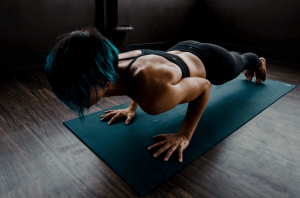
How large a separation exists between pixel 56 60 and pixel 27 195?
0.54 metres

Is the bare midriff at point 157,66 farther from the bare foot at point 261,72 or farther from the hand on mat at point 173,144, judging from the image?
the bare foot at point 261,72

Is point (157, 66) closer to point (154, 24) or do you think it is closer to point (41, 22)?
point (41, 22)

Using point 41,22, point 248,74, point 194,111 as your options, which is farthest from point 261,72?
point 41,22

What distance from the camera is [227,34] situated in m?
3.73

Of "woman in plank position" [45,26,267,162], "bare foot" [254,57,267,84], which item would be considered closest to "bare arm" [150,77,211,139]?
"woman in plank position" [45,26,267,162]

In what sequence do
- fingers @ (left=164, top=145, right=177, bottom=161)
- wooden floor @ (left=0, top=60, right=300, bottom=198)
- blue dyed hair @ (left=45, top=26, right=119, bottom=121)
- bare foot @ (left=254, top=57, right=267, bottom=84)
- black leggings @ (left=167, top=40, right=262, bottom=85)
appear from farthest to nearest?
bare foot @ (left=254, top=57, right=267, bottom=84) < black leggings @ (left=167, top=40, right=262, bottom=85) < fingers @ (left=164, top=145, right=177, bottom=161) < wooden floor @ (left=0, top=60, right=300, bottom=198) < blue dyed hair @ (left=45, top=26, right=119, bottom=121)

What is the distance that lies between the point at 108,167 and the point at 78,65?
513 millimetres

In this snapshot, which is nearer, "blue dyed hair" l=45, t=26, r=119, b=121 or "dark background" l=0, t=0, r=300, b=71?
"blue dyed hair" l=45, t=26, r=119, b=121

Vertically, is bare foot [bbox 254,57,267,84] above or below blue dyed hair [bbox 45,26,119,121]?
below

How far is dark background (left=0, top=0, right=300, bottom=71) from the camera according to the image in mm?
2191

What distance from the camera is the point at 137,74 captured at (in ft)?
2.76

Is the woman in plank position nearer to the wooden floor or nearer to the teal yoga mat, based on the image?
the teal yoga mat

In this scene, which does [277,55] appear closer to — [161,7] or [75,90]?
[161,7]

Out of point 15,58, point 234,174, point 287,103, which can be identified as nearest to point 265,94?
point 287,103
